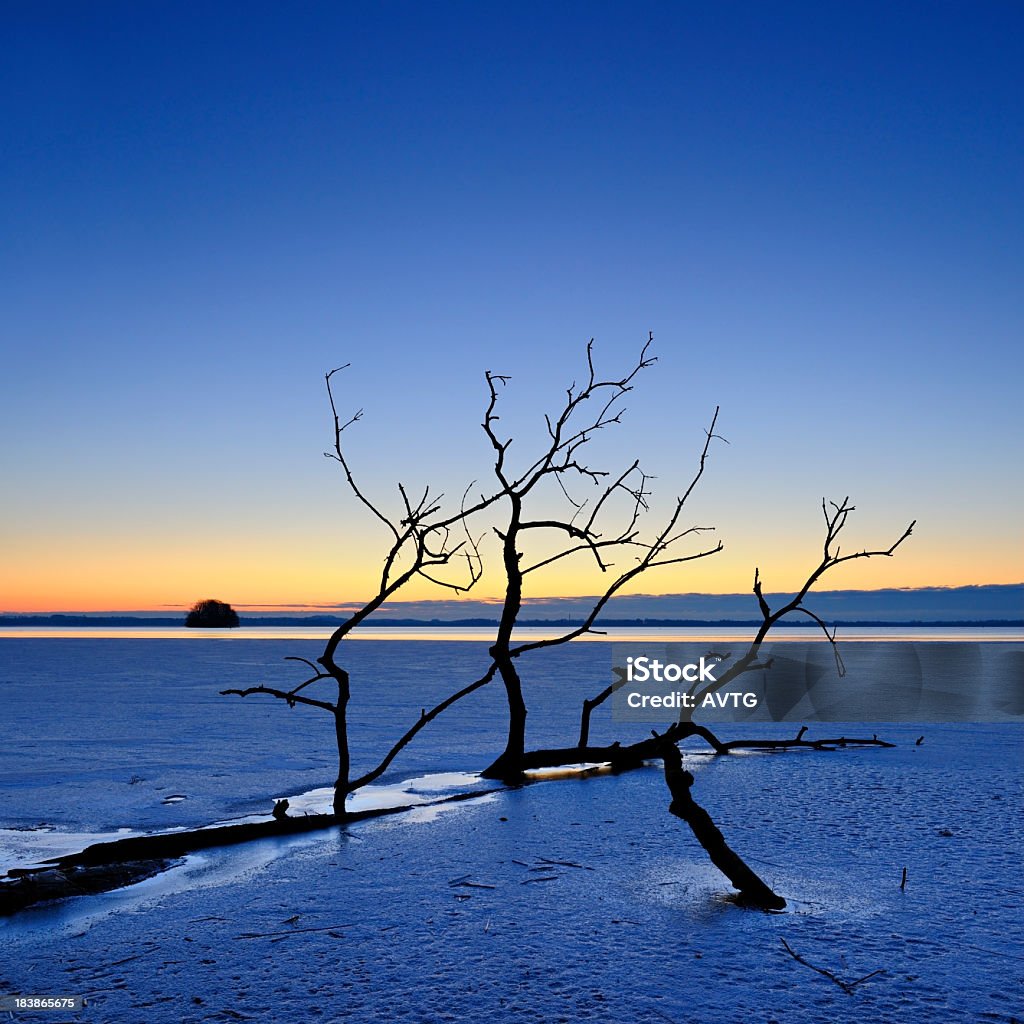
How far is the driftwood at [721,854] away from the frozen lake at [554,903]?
0.31 ft

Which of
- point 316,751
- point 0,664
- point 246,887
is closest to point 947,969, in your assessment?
point 246,887

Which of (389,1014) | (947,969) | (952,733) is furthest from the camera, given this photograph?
(952,733)

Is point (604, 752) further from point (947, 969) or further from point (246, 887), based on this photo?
point (947, 969)

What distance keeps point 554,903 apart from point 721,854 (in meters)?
0.66

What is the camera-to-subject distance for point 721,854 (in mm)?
3340

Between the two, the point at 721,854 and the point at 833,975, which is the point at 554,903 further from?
the point at 833,975

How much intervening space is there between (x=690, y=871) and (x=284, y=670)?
15744 millimetres

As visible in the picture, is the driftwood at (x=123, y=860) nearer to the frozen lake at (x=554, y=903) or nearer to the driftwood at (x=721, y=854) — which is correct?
the frozen lake at (x=554, y=903)

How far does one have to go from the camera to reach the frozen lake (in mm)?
2465

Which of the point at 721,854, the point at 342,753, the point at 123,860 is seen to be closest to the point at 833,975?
the point at 721,854

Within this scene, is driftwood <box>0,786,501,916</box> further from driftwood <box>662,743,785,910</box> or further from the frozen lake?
driftwood <box>662,743,785,910</box>

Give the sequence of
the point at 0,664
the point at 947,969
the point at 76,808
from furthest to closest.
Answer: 1. the point at 0,664
2. the point at 76,808
3. the point at 947,969

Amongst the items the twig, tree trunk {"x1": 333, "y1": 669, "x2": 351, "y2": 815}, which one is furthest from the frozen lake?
tree trunk {"x1": 333, "y1": 669, "x2": 351, "y2": 815}

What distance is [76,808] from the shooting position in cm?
554
